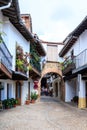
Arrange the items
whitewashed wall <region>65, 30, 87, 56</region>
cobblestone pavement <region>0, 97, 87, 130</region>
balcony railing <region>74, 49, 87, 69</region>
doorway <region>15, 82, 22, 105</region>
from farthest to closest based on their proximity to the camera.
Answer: doorway <region>15, 82, 22, 105</region>, whitewashed wall <region>65, 30, 87, 56</region>, balcony railing <region>74, 49, 87, 69</region>, cobblestone pavement <region>0, 97, 87, 130</region>

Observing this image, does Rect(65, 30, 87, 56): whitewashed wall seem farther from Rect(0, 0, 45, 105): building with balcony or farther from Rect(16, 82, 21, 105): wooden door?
Rect(16, 82, 21, 105): wooden door

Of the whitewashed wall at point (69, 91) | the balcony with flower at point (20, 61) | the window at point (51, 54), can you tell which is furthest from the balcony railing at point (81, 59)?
the window at point (51, 54)

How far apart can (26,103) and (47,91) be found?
101 feet

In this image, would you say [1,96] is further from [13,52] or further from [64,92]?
[64,92]

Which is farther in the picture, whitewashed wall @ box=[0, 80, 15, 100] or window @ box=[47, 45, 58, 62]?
window @ box=[47, 45, 58, 62]

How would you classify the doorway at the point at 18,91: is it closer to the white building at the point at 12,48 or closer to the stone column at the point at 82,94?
the white building at the point at 12,48

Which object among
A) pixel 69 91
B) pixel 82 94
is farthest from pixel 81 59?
pixel 69 91

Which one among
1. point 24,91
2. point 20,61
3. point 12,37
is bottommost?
point 24,91

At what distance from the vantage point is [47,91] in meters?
A: 60.4

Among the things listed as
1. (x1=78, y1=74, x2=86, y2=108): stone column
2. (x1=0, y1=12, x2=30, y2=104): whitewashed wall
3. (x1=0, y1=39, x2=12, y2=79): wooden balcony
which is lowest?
(x1=78, y1=74, x2=86, y2=108): stone column

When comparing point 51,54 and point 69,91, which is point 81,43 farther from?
point 51,54

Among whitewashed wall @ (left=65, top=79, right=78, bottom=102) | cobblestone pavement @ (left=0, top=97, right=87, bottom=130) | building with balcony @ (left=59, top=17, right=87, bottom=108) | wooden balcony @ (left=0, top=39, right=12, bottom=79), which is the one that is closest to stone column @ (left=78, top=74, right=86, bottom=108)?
building with balcony @ (left=59, top=17, right=87, bottom=108)

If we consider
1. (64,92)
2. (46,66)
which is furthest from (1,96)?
(46,66)

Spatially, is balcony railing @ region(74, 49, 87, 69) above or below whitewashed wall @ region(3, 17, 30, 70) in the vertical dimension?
below
